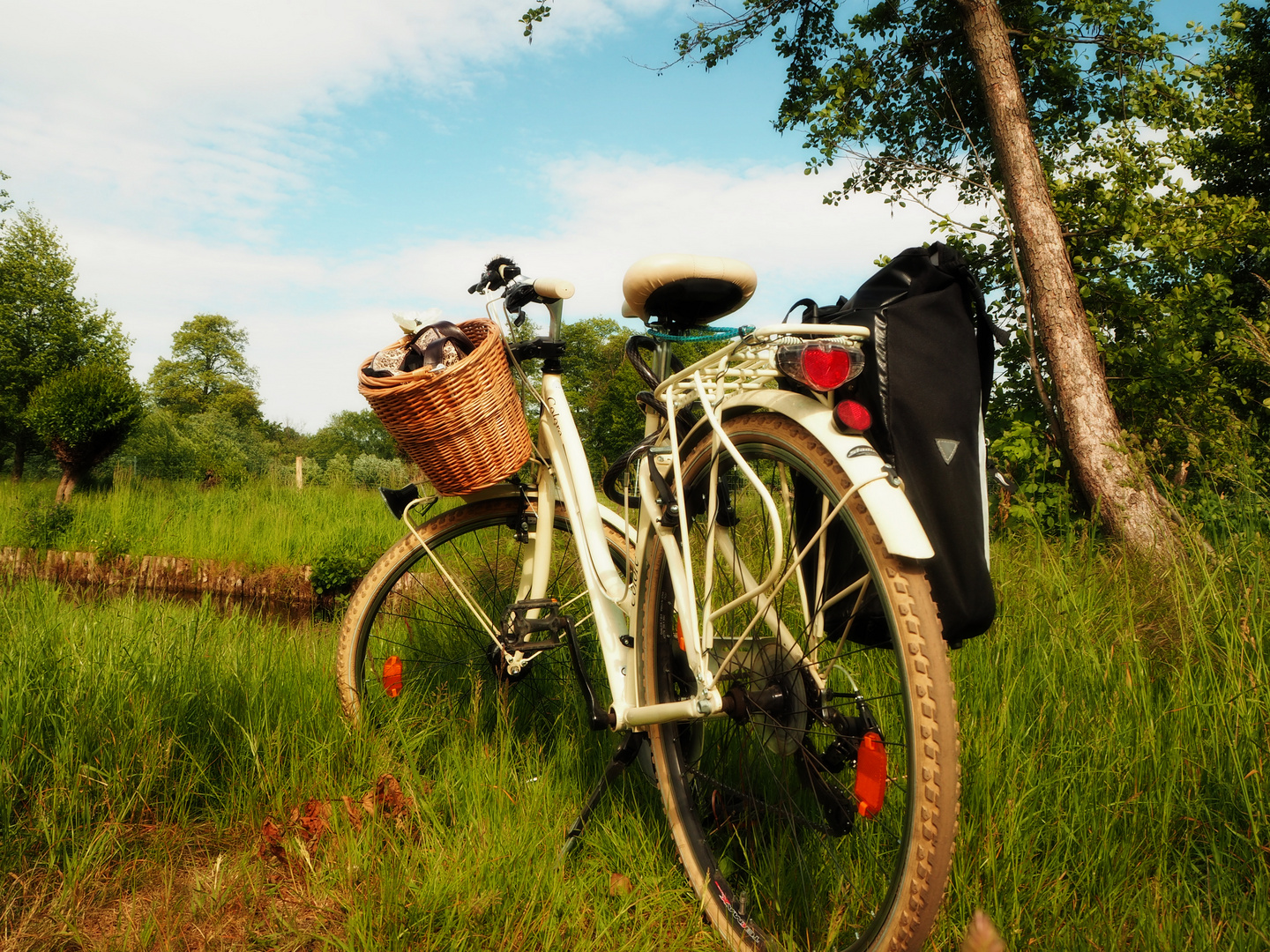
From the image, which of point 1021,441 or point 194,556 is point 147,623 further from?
point 194,556

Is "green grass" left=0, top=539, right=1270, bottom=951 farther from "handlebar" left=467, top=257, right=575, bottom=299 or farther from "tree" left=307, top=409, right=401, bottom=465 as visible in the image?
"tree" left=307, top=409, right=401, bottom=465

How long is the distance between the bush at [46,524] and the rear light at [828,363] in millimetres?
9937

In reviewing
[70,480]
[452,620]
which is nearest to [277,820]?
[452,620]

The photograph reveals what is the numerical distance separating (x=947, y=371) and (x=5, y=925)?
201 centimetres

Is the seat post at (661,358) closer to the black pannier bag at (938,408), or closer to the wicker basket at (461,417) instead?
the wicker basket at (461,417)

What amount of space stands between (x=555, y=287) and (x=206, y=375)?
47.9 m

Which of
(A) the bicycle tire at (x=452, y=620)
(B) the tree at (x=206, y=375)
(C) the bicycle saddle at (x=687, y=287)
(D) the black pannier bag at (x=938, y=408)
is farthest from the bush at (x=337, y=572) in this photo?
(B) the tree at (x=206, y=375)

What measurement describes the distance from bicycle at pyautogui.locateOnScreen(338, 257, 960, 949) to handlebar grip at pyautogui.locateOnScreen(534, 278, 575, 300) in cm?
1

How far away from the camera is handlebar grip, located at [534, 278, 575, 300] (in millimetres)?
2127

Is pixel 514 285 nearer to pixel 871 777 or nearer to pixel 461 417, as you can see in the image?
pixel 461 417

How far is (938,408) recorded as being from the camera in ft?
3.85

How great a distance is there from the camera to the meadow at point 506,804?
4.73ft

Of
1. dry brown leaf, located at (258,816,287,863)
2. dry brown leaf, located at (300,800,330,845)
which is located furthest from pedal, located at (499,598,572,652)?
dry brown leaf, located at (258,816,287,863)

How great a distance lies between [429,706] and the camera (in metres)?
2.39
